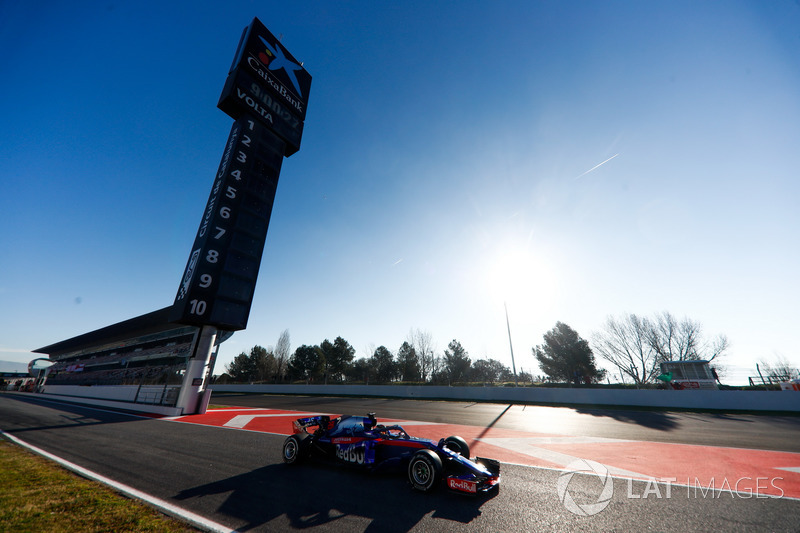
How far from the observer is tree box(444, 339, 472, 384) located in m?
55.3

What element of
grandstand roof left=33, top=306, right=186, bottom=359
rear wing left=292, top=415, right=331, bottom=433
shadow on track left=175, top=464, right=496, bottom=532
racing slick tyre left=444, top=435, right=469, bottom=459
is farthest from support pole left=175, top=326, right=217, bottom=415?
racing slick tyre left=444, top=435, right=469, bottom=459

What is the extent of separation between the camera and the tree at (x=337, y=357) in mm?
58125

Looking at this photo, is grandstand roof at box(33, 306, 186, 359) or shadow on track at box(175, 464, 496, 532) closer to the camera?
shadow on track at box(175, 464, 496, 532)

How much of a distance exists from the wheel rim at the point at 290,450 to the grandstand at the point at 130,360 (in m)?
16.5

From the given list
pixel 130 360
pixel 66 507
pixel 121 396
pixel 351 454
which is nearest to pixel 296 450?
pixel 351 454

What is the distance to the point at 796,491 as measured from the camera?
494 cm

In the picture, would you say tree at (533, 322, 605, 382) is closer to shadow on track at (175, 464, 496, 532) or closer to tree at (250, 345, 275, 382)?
shadow on track at (175, 464, 496, 532)

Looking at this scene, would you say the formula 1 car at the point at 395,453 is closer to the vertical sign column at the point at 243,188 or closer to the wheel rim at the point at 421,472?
the wheel rim at the point at 421,472

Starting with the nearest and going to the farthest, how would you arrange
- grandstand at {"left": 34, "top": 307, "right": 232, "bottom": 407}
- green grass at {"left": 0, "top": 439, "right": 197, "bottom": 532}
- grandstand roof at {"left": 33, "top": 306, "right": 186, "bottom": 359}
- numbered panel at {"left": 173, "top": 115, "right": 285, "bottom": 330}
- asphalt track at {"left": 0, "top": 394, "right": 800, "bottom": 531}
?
green grass at {"left": 0, "top": 439, "right": 197, "bottom": 532}
asphalt track at {"left": 0, "top": 394, "right": 800, "bottom": 531}
numbered panel at {"left": 173, "top": 115, "right": 285, "bottom": 330}
grandstand at {"left": 34, "top": 307, "right": 232, "bottom": 407}
grandstand roof at {"left": 33, "top": 306, "right": 186, "bottom": 359}

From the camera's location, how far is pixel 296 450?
21.9 feet

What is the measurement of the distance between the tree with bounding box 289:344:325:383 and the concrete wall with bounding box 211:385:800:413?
91.5 feet

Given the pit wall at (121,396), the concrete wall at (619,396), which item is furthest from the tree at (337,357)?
the pit wall at (121,396)

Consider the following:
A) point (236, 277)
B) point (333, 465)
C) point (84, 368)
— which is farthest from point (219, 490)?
point (84, 368)

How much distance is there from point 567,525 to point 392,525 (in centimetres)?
244
